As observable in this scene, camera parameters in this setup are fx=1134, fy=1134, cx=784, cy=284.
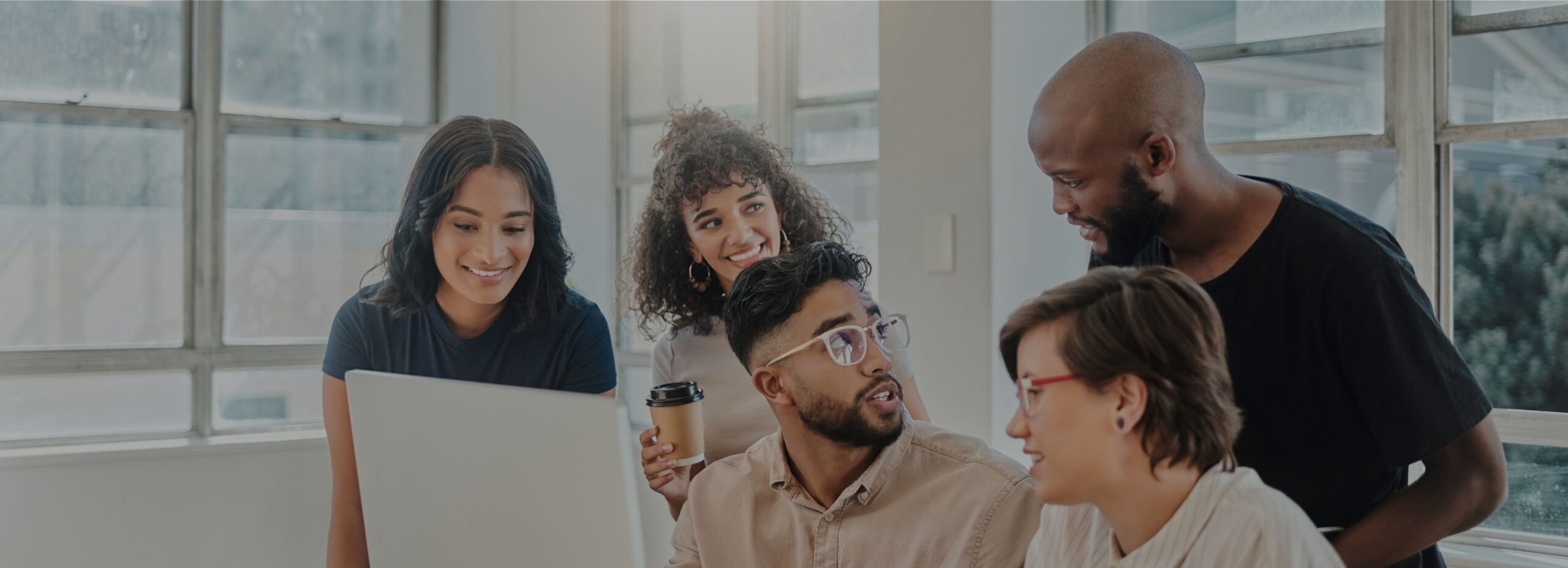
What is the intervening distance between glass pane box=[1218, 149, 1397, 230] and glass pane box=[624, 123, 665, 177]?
7.00 feet

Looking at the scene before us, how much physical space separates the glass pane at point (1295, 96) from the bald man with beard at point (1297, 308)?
43.9 inches

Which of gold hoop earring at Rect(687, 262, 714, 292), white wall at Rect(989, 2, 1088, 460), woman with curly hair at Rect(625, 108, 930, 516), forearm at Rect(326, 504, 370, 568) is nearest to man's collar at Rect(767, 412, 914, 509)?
woman with curly hair at Rect(625, 108, 930, 516)

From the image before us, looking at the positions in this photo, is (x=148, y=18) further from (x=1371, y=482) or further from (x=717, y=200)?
(x=1371, y=482)

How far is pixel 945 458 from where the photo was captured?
5.00ft

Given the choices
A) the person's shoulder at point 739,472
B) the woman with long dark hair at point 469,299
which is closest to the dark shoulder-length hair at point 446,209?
the woman with long dark hair at point 469,299

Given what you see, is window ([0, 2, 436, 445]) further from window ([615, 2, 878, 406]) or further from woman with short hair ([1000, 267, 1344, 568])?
woman with short hair ([1000, 267, 1344, 568])

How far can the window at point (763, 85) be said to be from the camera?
337 cm

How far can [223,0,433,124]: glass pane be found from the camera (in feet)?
11.9

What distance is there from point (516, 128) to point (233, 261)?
228 cm

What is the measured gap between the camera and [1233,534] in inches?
41.9

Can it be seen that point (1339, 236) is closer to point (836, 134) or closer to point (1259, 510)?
point (1259, 510)

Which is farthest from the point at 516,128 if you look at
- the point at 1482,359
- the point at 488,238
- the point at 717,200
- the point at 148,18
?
the point at 148,18

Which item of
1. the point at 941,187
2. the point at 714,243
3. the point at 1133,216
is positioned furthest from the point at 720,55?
the point at 1133,216

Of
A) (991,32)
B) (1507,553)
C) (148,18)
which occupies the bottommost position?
(1507,553)
